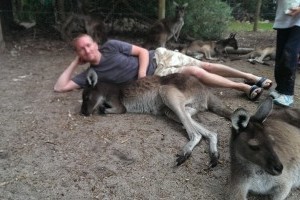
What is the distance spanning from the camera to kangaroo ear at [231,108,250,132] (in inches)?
117

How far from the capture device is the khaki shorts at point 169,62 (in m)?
5.45

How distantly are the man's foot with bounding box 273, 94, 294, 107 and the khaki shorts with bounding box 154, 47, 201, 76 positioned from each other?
1.13m

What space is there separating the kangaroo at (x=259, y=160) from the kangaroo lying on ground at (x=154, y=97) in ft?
4.57

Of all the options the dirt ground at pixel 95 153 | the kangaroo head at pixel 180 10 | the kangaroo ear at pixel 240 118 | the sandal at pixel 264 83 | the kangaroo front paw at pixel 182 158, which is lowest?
the dirt ground at pixel 95 153

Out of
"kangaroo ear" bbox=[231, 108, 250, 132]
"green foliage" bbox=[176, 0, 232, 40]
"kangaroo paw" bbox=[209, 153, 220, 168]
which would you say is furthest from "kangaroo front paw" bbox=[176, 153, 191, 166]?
"green foliage" bbox=[176, 0, 232, 40]

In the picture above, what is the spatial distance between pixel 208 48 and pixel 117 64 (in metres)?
3.58

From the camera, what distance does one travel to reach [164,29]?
27.6 feet

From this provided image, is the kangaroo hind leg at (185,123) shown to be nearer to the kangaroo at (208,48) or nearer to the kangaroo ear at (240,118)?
the kangaroo ear at (240,118)

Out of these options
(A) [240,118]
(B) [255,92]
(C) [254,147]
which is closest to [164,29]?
(B) [255,92]

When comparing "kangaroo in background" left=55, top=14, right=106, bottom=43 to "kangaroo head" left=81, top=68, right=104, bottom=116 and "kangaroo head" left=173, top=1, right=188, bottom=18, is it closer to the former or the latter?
"kangaroo head" left=173, top=1, right=188, bottom=18

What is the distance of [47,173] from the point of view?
3680 mm

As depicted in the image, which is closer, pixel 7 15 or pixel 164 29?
pixel 164 29

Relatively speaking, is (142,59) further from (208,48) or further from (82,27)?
(82,27)

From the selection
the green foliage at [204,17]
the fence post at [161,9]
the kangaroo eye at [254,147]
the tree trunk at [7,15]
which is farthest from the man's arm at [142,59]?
the tree trunk at [7,15]
